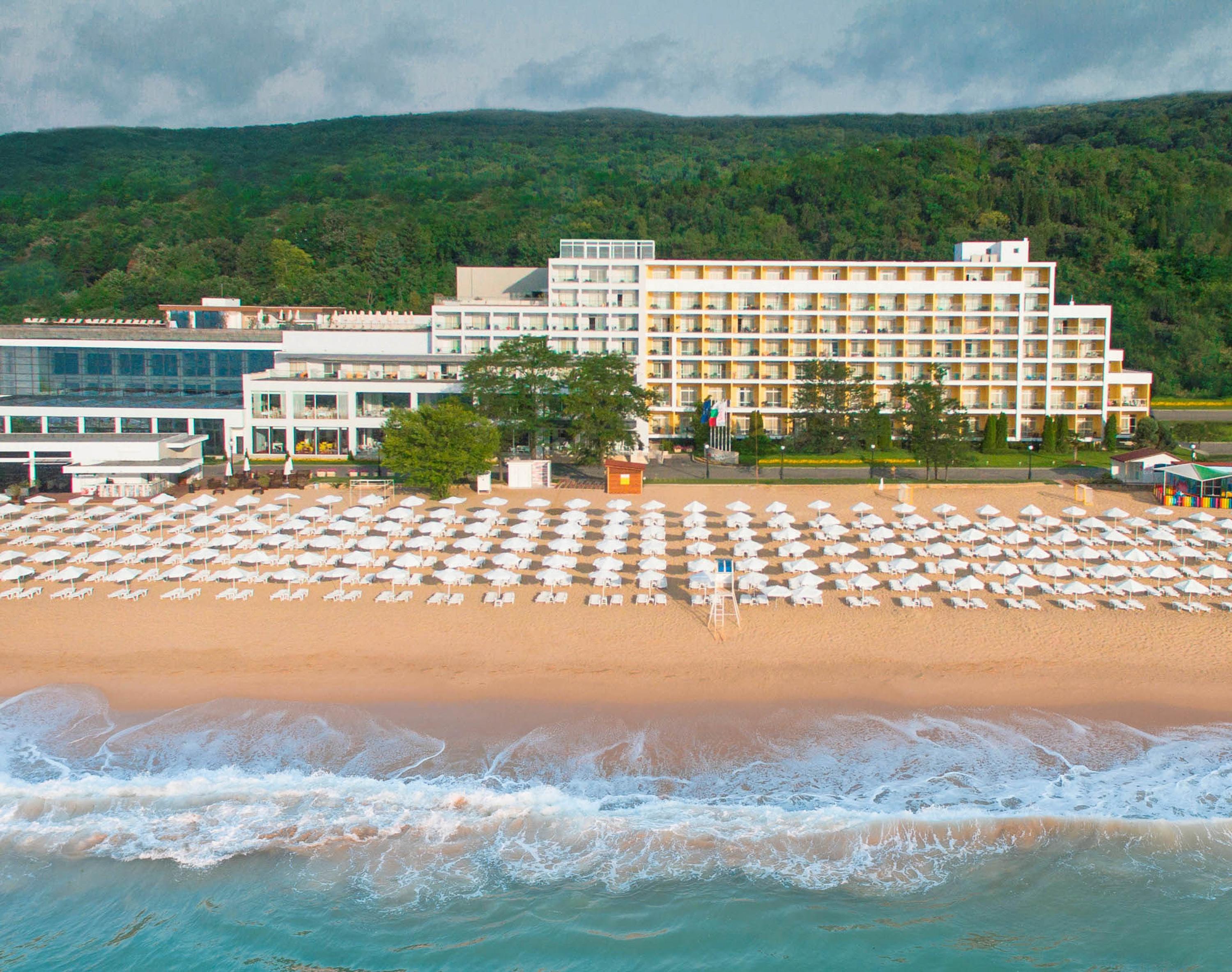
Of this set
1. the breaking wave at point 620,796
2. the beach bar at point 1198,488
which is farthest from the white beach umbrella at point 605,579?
the beach bar at point 1198,488

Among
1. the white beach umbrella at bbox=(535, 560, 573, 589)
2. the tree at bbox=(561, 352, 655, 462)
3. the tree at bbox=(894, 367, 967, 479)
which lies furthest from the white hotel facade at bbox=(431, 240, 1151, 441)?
the white beach umbrella at bbox=(535, 560, 573, 589)

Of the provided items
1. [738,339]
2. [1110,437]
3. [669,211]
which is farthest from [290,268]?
[1110,437]

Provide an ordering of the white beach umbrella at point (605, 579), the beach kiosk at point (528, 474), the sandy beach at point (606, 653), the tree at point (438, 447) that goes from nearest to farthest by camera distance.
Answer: the sandy beach at point (606, 653) → the white beach umbrella at point (605, 579) → the tree at point (438, 447) → the beach kiosk at point (528, 474)

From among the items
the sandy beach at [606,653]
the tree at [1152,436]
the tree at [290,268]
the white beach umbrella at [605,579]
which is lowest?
the sandy beach at [606,653]

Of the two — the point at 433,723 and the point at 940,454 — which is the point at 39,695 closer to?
the point at 433,723

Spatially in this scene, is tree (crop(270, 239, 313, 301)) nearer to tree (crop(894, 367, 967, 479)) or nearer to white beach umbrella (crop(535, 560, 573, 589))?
tree (crop(894, 367, 967, 479))

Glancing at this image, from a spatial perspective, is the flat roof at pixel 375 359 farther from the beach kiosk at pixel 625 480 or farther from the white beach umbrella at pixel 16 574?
the white beach umbrella at pixel 16 574

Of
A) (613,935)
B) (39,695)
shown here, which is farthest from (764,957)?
(39,695)

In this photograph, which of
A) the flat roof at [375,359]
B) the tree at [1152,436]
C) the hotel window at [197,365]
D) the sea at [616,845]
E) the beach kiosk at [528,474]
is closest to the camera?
the sea at [616,845]
